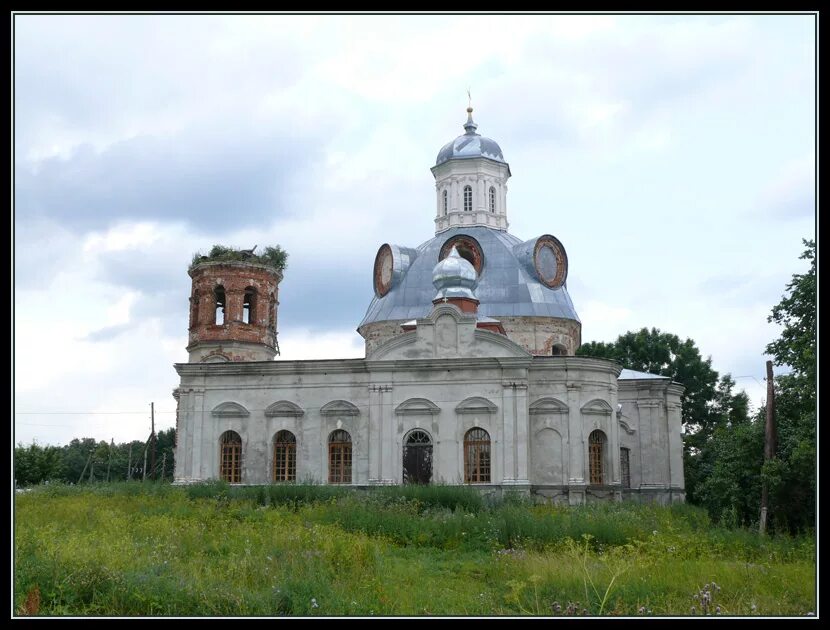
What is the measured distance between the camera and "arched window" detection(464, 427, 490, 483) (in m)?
26.3

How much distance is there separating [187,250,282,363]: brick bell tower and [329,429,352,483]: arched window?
671 cm

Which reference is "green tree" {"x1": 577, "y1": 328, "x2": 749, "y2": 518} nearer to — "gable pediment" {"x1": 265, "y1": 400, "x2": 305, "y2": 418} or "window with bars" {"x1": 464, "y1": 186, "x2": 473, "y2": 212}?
"window with bars" {"x1": 464, "y1": 186, "x2": 473, "y2": 212}

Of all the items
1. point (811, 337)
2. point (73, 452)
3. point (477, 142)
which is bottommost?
point (73, 452)

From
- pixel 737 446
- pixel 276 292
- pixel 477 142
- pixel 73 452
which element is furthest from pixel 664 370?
pixel 73 452

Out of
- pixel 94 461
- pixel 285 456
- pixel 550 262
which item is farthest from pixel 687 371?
pixel 94 461

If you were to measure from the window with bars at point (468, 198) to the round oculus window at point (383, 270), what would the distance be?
13.8 feet

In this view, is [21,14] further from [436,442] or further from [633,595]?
[436,442]

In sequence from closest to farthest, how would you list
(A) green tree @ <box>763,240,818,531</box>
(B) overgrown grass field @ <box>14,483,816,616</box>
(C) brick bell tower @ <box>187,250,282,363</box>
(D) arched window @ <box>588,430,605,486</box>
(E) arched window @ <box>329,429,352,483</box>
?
(B) overgrown grass field @ <box>14,483,816,616</box>
(A) green tree @ <box>763,240,818,531</box>
(D) arched window @ <box>588,430,605,486</box>
(E) arched window @ <box>329,429,352,483</box>
(C) brick bell tower @ <box>187,250,282,363</box>

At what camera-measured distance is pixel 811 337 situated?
19.5m

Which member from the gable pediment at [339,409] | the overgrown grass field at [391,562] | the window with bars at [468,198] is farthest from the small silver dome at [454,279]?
the overgrown grass field at [391,562]

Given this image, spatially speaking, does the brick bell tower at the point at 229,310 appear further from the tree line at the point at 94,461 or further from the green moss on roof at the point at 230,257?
the tree line at the point at 94,461

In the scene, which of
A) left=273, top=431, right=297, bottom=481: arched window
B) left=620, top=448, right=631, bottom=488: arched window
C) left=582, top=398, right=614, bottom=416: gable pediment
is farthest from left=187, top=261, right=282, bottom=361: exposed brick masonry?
left=620, top=448, right=631, bottom=488: arched window

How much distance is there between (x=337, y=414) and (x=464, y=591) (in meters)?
15.7

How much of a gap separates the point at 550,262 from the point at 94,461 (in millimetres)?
38402
